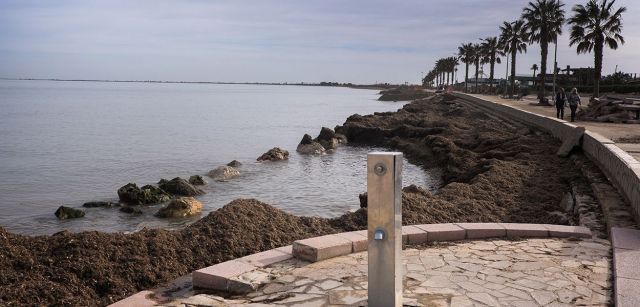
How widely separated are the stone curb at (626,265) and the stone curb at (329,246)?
514mm

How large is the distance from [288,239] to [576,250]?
3350 millimetres

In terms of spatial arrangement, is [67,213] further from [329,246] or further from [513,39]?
[513,39]

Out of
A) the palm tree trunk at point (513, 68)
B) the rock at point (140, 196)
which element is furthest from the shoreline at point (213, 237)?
the palm tree trunk at point (513, 68)

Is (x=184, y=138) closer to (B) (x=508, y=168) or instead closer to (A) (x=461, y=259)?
(B) (x=508, y=168)

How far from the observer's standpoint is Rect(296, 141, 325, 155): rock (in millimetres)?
27664

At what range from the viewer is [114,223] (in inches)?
514

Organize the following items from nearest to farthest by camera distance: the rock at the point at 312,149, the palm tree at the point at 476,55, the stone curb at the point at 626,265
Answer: the stone curb at the point at 626,265, the rock at the point at 312,149, the palm tree at the point at 476,55

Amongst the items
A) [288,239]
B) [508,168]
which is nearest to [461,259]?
Result: [288,239]

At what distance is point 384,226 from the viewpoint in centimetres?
423

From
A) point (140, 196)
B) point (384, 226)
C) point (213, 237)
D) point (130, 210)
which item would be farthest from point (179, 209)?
point (384, 226)

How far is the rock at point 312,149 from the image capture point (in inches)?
1089

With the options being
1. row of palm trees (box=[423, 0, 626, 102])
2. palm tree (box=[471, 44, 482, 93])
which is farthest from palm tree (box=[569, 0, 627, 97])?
palm tree (box=[471, 44, 482, 93])

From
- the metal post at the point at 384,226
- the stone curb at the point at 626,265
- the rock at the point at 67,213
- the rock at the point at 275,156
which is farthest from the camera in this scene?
the rock at the point at 275,156

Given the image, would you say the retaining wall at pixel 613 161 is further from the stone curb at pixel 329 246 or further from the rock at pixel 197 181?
the rock at pixel 197 181
